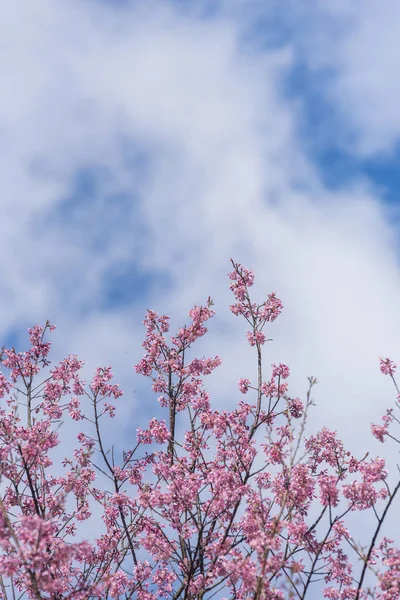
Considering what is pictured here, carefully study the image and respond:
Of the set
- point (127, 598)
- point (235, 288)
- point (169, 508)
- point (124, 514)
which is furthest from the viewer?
point (235, 288)

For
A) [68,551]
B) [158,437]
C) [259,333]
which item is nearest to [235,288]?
[259,333]

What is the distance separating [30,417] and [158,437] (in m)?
2.82

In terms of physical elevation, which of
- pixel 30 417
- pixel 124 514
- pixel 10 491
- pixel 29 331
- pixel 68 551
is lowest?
pixel 68 551

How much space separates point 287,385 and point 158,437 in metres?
3.01

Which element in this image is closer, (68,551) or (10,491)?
(68,551)

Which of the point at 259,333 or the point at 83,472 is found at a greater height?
A: the point at 259,333

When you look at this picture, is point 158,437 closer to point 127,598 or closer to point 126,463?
point 126,463

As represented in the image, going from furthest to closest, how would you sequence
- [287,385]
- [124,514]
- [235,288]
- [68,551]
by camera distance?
[235,288] < [287,385] < [124,514] < [68,551]

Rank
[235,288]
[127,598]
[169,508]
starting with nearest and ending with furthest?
[169,508] < [127,598] < [235,288]

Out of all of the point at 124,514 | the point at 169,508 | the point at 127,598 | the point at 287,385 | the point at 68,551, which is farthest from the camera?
the point at 287,385

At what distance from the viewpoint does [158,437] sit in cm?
1271

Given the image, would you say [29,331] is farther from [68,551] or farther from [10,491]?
[68,551]

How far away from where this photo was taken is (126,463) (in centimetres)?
1331

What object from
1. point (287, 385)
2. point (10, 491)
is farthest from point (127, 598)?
point (287, 385)
